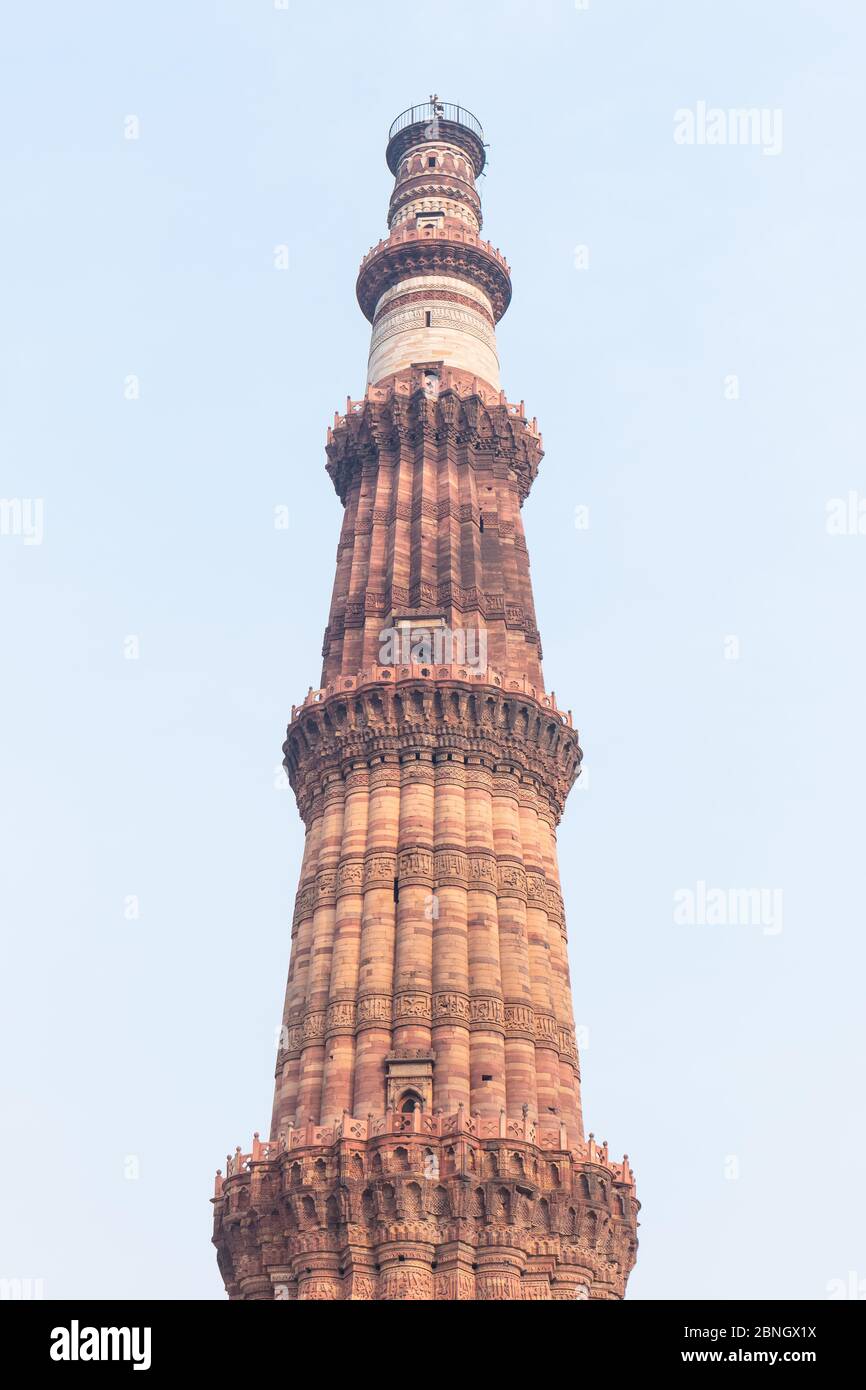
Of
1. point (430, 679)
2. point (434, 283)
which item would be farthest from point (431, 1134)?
point (434, 283)

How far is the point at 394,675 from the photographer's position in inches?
2020

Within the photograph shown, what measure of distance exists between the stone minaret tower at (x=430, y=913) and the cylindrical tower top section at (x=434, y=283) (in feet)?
0.68

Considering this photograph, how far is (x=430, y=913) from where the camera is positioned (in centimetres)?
4647

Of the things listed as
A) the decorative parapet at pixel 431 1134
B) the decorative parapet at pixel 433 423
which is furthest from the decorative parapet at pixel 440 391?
the decorative parapet at pixel 431 1134

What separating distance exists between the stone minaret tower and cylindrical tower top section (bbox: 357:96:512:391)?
0.21 m

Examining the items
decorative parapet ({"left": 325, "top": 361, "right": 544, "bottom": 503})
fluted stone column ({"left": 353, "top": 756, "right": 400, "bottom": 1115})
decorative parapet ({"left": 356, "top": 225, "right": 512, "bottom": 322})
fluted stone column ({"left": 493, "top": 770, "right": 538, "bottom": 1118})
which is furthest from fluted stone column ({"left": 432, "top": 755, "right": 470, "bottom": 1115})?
decorative parapet ({"left": 356, "top": 225, "right": 512, "bottom": 322})

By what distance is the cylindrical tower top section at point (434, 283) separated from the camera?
210 feet

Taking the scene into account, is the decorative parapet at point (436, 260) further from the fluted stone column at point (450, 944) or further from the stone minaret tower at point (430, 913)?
the fluted stone column at point (450, 944)

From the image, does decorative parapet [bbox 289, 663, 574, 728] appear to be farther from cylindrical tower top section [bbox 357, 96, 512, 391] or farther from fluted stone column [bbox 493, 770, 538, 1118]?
cylindrical tower top section [bbox 357, 96, 512, 391]

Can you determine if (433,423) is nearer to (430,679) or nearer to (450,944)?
(430,679)

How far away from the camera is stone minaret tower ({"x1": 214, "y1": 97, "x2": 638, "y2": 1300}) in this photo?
133 feet

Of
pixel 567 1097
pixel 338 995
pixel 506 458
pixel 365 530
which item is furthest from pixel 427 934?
pixel 506 458

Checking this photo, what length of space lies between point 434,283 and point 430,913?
30.9 meters
